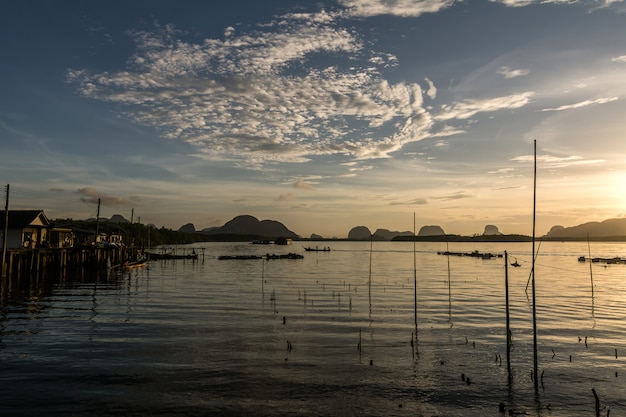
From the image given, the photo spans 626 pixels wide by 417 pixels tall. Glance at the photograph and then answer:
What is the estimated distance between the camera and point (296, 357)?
26344mm

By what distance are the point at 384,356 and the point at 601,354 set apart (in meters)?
14.1

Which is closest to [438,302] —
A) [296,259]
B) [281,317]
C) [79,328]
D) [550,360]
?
[281,317]

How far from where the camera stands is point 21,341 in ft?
94.4

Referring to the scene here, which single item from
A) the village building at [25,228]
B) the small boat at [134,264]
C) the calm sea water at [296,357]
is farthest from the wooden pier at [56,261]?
the calm sea water at [296,357]

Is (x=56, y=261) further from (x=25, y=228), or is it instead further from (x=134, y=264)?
(x=134, y=264)

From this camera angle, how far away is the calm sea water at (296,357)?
1959 centimetres

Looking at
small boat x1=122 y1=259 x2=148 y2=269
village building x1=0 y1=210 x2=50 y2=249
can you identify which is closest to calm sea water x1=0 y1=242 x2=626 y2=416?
village building x1=0 y1=210 x2=50 y2=249

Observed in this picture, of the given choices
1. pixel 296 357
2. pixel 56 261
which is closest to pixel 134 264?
pixel 56 261

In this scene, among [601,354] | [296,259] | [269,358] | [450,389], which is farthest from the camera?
[296,259]

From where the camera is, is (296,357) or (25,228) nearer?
(296,357)

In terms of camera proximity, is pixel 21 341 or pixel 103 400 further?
pixel 21 341

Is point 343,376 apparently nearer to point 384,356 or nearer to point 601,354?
point 384,356

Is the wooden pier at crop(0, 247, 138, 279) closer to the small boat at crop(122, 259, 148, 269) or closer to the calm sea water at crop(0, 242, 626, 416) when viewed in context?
the small boat at crop(122, 259, 148, 269)

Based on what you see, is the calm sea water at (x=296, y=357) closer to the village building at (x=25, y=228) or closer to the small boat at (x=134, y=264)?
the village building at (x=25, y=228)
